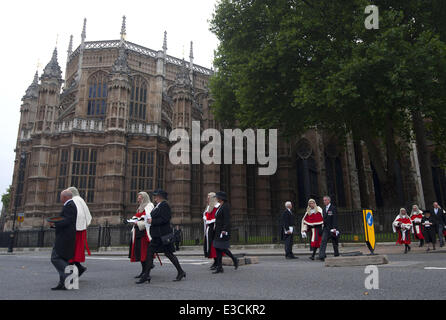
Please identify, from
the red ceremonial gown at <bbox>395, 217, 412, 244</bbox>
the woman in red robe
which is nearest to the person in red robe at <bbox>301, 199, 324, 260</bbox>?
the red ceremonial gown at <bbox>395, 217, 412, 244</bbox>

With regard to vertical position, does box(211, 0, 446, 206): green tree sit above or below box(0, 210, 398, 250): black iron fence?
above

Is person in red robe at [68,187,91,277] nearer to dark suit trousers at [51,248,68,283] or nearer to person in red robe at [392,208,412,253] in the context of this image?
dark suit trousers at [51,248,68,283]

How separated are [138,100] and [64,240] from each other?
29.6 metres

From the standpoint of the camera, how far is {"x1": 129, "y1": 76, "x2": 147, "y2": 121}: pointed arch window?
1288 inches

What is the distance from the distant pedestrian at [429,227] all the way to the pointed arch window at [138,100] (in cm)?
2654

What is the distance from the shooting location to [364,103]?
597 inches

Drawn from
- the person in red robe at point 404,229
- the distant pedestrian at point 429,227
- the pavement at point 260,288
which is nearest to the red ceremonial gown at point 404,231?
the person in red robe at point 404,229

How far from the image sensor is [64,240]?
5430 millimetres

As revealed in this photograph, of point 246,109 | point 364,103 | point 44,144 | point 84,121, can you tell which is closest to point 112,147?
point 84,121

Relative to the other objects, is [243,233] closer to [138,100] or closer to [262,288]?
[262,288]

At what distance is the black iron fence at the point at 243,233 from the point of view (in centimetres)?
1656

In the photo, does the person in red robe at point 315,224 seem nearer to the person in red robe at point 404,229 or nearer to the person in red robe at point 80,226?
the person in red robe at point 404,229

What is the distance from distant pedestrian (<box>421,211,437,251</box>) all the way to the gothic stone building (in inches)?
449

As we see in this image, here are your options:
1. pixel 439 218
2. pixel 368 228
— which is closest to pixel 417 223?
pixel 439 218
